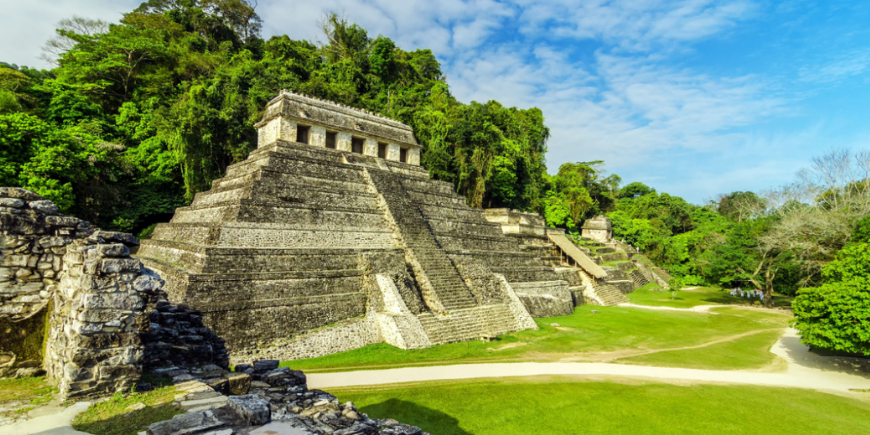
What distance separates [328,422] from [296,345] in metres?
6.84

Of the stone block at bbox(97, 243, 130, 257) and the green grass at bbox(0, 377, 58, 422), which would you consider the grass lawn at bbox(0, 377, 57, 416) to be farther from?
the stone block at bbox(97, 243, 130, 257)

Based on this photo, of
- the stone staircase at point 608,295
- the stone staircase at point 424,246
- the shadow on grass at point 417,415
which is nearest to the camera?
the shadow on grass at point 417,415

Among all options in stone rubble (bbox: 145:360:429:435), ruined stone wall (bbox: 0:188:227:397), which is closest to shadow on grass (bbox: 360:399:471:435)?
stone rubble (bbox: 145:360:429:435)

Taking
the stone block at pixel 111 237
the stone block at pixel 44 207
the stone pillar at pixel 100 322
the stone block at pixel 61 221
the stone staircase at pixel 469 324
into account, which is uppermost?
the stone block at pixel 44 207

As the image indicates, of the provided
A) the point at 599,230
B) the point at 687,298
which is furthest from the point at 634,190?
the point at 687,298

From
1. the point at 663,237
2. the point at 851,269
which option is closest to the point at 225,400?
the point at 851,269

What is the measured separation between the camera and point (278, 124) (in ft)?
61.0

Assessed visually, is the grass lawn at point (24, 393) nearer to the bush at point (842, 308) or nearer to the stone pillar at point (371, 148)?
the stone pillar at point (371, 148)

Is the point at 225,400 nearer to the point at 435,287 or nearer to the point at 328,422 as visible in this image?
the point at 328,422

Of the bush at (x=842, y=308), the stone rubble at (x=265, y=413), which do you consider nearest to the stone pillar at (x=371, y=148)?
the stone rubble at (x=265, y=413)

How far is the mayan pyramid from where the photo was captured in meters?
11.4

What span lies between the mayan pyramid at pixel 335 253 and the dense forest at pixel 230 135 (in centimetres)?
477

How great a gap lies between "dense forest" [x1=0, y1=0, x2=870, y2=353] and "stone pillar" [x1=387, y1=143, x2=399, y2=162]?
6364mm

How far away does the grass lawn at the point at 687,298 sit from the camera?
26794 millimetres
